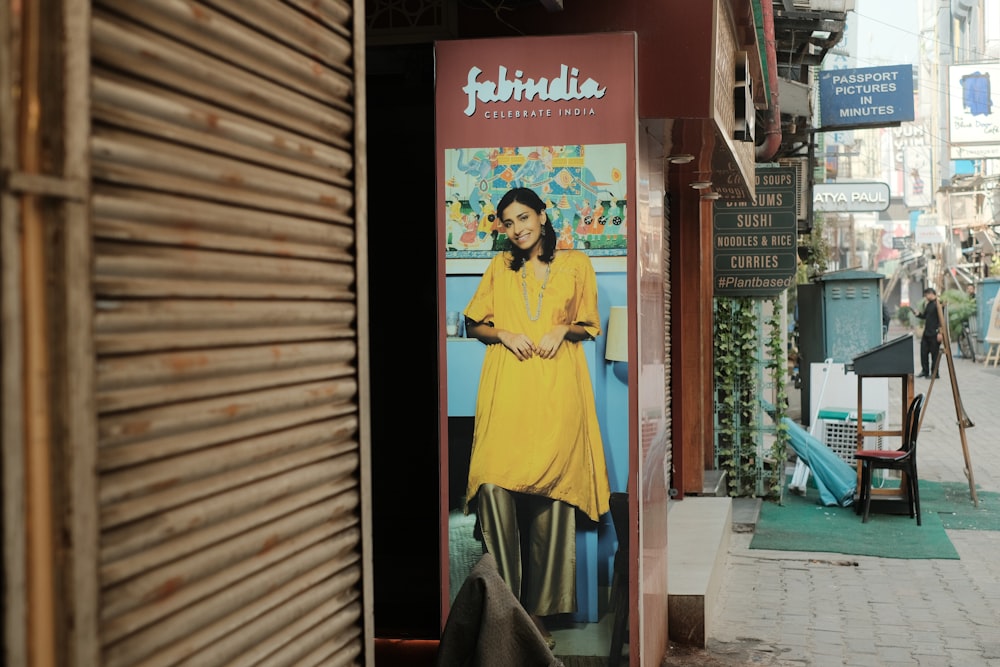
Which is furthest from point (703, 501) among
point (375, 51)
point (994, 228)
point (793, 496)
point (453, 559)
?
point (994, 228)

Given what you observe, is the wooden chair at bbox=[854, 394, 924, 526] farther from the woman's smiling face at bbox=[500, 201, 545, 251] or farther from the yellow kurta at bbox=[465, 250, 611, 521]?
the woman's smiling face at bbox=[500, 201, 545, 251]

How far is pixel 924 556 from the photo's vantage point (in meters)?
9.09

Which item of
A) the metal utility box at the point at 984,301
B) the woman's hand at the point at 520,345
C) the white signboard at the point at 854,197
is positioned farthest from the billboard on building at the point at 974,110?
the woman's hand at the point at 520,345

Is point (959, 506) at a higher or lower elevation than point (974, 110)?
lower

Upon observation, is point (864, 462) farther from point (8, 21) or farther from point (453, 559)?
point (8, 21)

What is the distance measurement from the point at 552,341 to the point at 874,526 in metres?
6.58

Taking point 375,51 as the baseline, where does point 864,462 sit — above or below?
below

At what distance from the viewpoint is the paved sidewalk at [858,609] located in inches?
255

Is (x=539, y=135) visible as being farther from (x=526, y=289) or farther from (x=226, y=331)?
(x=226, y=331)

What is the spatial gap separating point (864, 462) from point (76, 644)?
1020 centimetres

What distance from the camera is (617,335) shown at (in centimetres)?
492

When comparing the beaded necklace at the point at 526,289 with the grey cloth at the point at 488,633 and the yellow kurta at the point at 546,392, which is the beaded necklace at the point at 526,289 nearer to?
the yellow kurta at the point at 546,392

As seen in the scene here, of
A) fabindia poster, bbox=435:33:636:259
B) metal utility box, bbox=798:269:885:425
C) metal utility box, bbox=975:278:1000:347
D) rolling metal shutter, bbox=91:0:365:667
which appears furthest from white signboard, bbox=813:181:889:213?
rolling metal shutter, bbox=91:0:365:667

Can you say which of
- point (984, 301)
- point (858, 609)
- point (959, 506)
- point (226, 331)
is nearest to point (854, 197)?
point (959, 506)
